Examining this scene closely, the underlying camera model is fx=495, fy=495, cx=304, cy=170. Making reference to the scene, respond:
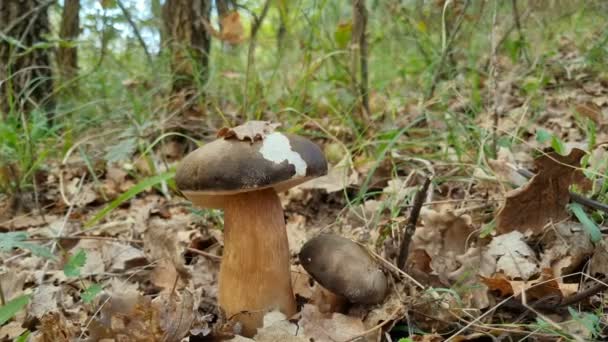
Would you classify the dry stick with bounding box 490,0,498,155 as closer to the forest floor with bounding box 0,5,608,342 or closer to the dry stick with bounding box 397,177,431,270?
the forest floor with bounding box 0,5,608,342

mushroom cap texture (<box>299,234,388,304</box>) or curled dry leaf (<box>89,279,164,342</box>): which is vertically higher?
mushroom cap texture (<box>299,234,388,304</box>)

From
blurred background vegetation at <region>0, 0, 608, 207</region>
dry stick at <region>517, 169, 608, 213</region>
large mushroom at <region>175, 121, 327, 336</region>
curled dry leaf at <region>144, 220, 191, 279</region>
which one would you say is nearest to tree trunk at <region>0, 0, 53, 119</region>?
blurred background vegetation at <region>0, 0, 608, 207</region>

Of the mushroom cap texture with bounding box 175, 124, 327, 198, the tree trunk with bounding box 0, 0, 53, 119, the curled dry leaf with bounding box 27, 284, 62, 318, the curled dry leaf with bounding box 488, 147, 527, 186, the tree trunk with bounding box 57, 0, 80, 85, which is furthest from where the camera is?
the tree trunk with bounding box 0, 0, 53, 119

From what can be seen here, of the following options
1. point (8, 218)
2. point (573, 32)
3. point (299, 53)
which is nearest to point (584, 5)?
point (573, 32)

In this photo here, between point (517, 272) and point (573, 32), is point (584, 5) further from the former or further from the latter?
point (517, 272)

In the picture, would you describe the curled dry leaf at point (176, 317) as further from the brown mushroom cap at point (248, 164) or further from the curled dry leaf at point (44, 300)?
the curled dry leaf at point (44, 300)

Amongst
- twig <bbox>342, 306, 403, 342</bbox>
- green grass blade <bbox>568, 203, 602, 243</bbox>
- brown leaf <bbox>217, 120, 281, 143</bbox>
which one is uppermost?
brown leaf <bbox>217, 120, 281, 143</bbox>
